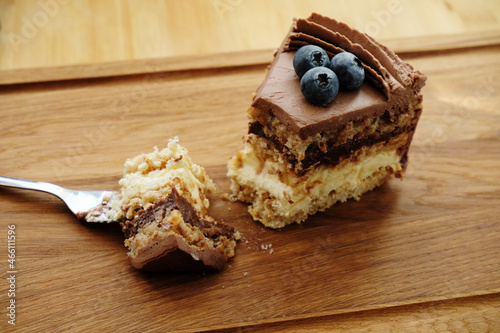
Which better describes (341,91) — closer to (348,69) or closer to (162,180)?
(348,69)

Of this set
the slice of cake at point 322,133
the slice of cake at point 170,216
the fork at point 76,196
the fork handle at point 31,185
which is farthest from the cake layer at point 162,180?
the fork handle at point 31,185

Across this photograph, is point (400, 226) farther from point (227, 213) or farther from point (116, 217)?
point (116, 217)

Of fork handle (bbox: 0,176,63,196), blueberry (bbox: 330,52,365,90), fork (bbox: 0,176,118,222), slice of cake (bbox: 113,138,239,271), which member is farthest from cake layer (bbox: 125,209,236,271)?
blueberry (bbox: 330,52,365,90)

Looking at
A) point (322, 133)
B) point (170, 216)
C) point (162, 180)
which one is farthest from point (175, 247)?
point (322, 133)

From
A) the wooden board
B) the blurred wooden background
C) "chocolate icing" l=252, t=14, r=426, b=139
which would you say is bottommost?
the wooden board

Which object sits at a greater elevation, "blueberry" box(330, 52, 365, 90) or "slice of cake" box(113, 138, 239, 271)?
"blueberry" box(330, 52, 365, 90)

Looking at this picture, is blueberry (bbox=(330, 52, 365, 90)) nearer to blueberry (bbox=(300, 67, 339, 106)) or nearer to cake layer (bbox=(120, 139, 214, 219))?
blueberry (bbox=(300, 67, 339, 106))

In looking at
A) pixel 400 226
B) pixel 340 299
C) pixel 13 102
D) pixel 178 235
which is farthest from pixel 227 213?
pixel 13 102
